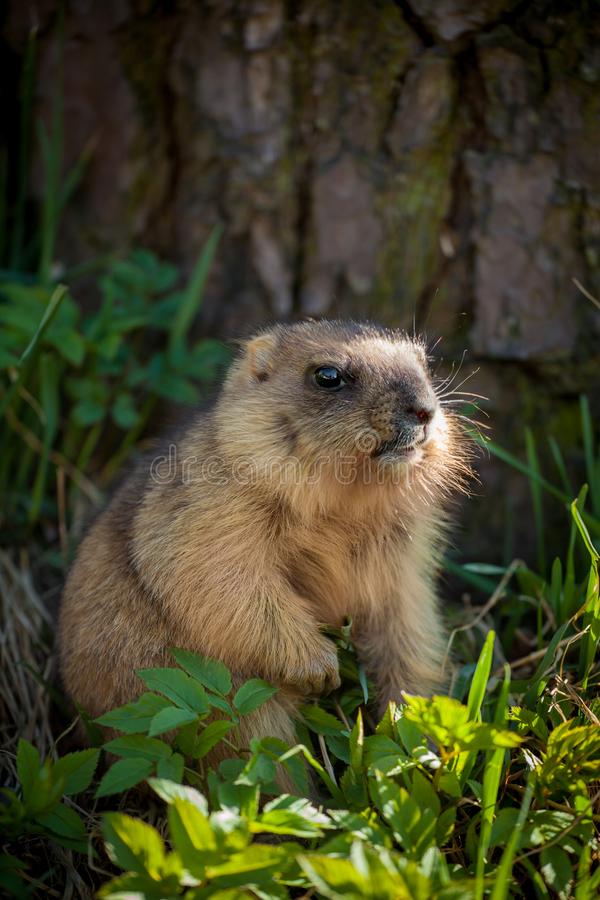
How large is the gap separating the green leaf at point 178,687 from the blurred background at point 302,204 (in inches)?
90.6

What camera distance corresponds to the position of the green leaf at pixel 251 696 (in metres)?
3.22

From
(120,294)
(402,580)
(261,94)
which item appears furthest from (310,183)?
(402,580)

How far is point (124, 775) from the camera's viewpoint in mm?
2979

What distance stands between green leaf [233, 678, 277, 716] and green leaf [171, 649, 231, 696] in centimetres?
6

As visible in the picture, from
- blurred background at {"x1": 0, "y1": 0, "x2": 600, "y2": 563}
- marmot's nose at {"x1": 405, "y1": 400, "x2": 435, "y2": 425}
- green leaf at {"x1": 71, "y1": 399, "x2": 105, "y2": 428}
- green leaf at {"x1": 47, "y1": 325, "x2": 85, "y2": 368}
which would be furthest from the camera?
green leaf at {"x1": 71, "y1": 399, "x2": 105, "y2": 428}

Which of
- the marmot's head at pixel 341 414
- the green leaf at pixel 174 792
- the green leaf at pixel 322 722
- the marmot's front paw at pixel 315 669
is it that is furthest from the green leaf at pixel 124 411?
the green leaf at pixel 174 792

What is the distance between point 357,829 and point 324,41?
4.32 meters

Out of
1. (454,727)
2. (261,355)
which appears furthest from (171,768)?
(261,355)

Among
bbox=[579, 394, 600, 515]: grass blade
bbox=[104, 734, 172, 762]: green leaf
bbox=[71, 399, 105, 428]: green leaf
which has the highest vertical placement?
bbox=[579, 394, 600, 515]: grass blade

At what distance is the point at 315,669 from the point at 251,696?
0.49m

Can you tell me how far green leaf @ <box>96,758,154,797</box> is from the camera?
2.93m

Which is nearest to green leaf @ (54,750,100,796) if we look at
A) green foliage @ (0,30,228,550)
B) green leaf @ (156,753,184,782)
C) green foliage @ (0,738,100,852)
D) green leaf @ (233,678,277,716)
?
green foliage @ (0,738,100,852)

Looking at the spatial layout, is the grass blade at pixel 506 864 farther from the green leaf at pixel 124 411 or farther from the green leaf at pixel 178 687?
the green leaf at pixel 124 411

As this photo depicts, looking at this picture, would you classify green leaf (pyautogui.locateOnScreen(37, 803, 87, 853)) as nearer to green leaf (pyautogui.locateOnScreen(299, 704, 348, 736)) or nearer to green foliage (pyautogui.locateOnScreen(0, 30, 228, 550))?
green leaf (pyautogui.locateOnScreen(299, 704, 348, 736))
